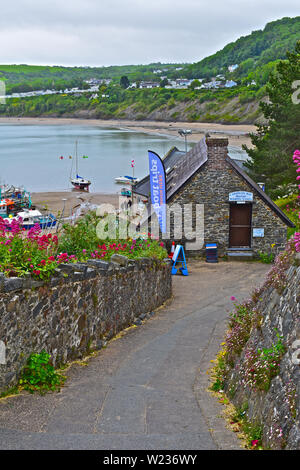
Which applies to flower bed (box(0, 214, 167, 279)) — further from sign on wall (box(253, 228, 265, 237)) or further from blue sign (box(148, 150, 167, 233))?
sign on wall (box(253, 228, 265, 237))

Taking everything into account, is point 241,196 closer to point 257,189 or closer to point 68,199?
point 257,189

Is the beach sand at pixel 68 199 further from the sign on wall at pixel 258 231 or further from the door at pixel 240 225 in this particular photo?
the sign on wall at pixel 258 231

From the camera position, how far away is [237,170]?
85.8 ft

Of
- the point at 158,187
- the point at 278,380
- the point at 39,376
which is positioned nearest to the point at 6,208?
the point at 158,187

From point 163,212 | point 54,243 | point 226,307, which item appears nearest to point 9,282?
point 54,243

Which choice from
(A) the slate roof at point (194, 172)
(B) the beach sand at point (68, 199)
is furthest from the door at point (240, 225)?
(B) the beach sand at point (68, 199)

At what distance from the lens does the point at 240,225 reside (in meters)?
27.1

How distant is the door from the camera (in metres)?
26.8

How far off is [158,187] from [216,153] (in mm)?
3390

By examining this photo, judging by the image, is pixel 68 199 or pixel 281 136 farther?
pixel 68 199

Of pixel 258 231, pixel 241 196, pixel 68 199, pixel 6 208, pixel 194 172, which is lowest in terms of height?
pixel 258 231

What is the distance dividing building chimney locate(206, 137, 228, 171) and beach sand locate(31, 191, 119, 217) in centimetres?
3186

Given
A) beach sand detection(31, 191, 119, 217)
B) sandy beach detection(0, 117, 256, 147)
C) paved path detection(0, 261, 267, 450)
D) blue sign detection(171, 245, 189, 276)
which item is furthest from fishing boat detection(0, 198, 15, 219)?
sandy beach detection(0, 117, 256, 147)
